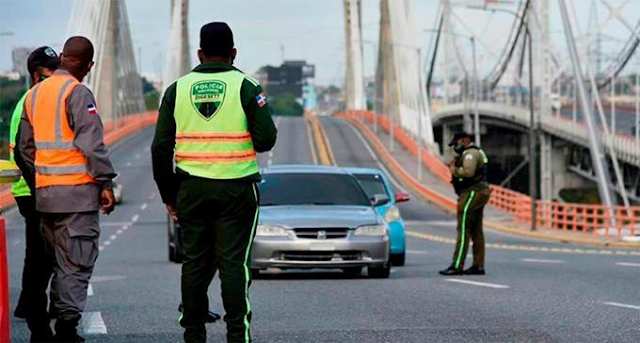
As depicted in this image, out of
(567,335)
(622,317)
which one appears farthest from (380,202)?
(567,335)

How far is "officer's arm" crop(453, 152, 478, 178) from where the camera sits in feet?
60.7

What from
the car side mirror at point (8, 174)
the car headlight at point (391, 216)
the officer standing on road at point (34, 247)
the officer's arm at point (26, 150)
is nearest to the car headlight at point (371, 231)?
the car headlight at point (391, 216)

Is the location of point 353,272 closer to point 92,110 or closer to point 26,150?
point 26,150

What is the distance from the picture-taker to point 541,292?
14.7 metres

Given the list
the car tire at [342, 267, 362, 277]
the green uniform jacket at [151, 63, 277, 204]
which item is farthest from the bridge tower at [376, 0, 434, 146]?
the green uniform jacket at [151, 63, 277, 204]

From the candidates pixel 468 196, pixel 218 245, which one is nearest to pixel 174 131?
pixel 218 245

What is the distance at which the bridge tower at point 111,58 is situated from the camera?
92.8 m

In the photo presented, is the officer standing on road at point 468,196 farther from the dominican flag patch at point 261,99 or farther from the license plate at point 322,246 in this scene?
the dominican flag patch at point 261,99

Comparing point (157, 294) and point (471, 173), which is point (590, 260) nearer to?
point (471, 173)

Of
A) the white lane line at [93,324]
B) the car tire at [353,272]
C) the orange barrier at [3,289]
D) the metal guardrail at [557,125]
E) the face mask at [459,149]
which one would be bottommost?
the metal guardrail at [557,125]

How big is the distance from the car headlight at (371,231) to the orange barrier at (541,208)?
86.8 feet

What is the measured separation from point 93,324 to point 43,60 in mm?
2018

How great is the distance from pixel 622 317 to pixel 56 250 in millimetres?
4559

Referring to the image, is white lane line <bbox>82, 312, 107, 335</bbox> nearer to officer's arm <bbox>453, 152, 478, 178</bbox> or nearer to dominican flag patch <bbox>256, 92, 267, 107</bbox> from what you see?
dominican flag patch <bbox>256, 92, 267, 107</bbox>
